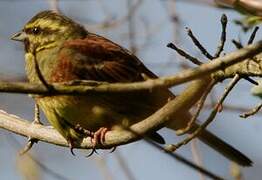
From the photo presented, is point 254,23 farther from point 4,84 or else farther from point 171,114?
point 4,84

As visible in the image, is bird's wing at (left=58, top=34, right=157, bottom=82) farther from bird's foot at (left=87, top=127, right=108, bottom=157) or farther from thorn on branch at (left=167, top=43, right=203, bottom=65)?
thorn on branch at (left=167, top=43, right=203, bottom=65)

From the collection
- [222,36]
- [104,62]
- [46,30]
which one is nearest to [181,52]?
[222,36]

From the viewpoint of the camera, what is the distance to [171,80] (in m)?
1.77

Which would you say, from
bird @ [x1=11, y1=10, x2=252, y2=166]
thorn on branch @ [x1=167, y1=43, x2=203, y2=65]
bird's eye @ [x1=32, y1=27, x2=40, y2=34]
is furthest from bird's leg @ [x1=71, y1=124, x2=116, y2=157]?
bird's eye @ [x1=32, y1=27, x2=40, y2=34]

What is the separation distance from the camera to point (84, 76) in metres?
3.83

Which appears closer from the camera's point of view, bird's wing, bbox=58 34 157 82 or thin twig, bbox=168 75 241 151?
thin twig, bbox=168 75 241 151

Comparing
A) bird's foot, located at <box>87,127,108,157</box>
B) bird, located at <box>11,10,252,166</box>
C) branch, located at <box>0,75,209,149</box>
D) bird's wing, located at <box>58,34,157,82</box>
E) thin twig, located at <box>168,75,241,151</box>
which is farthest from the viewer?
bird's wing, located at <box>58,34,157,82</box>

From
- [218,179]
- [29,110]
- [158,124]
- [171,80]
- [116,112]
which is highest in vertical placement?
[171,80]

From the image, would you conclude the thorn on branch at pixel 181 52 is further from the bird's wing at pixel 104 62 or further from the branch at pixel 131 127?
the bird's wing at pixel 104 62

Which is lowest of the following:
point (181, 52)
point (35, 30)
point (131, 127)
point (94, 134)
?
point (94, 134)

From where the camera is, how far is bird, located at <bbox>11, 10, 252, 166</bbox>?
3.54m

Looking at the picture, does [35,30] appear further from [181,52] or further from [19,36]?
[181,52]

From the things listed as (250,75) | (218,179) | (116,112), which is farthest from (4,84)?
(116,112)

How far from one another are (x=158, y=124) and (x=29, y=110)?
4131 millimetres
